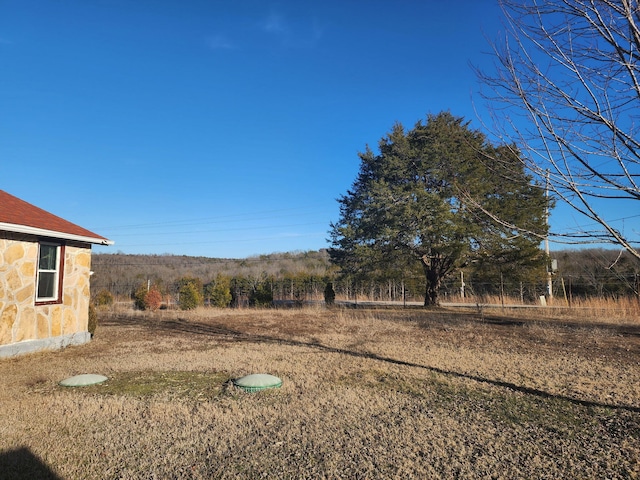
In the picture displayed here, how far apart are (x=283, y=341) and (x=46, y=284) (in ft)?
17.6

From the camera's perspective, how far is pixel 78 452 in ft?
11.5

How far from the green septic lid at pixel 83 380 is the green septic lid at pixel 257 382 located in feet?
6.58

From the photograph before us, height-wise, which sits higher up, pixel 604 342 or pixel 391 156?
pixel 391 156

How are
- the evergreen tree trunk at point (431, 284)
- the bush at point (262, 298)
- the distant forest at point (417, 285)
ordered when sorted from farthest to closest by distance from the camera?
the distant forest at point (417, 285) → the bush at point (262, 298) → the evergreen tree trunk at point (431, 284)

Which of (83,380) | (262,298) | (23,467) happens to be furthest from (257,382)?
(262,298)

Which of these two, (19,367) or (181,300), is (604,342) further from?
(181,300)

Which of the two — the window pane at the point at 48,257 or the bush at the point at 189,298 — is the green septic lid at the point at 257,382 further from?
the bush at the point at 189,298

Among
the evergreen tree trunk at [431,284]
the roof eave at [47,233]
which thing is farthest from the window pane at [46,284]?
the evergreen tree trunk at [431,284]

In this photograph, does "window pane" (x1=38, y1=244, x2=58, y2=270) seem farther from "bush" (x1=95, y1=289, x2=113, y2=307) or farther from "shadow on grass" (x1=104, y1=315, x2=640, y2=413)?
"bush" (x1=95, y1=289, x2=113, y2=307)

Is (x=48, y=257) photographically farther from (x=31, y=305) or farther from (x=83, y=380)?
(x=83, y=380)

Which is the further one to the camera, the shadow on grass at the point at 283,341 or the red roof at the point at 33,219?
the red roof at the point at 33,219

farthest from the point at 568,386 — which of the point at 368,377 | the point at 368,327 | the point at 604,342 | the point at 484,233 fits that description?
the point at 484,233

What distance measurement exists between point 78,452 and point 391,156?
62.8ft

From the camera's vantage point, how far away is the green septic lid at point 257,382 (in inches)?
215
